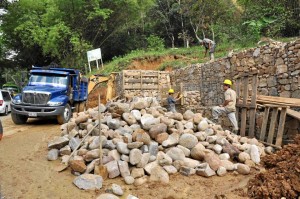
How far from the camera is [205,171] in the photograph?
607 centimetres

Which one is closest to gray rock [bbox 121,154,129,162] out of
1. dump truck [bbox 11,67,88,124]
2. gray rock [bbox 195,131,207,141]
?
gray rock [bbox 195,131,207,141]

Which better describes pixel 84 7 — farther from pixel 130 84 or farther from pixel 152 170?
pixel 152 170

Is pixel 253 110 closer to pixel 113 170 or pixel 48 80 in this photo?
pixel 113 170

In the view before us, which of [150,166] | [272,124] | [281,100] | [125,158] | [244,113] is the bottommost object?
[150,166]

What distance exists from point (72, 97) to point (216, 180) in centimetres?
862

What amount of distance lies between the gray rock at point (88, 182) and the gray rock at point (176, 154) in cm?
169

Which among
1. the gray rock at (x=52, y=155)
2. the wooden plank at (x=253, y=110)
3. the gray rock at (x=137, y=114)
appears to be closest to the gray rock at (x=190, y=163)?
the gray rock at (x=137, y=114)

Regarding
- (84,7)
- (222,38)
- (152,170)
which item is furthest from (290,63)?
(84,7)

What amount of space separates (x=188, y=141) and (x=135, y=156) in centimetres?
139

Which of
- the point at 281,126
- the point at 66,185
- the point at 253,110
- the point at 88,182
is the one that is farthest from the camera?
the point at 253,110

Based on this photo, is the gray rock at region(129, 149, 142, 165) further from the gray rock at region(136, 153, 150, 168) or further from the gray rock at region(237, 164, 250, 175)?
the gray rock at region(237, 164, 250, 175)

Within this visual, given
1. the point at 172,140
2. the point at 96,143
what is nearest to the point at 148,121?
the point at 172,140

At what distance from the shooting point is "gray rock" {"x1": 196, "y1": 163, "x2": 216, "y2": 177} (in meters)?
6.07

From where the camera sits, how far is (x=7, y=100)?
18.6 m
